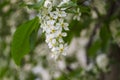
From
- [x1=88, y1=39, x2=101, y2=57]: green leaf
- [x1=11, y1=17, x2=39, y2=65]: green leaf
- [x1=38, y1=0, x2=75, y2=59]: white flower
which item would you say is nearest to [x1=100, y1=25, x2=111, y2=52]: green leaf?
[x1=88, y1=39, x2=101, y2=57]: green leaf

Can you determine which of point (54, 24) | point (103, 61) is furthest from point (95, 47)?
point (54, 24)

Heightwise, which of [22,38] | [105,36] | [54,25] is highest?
[54,25]

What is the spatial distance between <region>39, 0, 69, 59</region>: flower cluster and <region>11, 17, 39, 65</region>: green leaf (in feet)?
0.29

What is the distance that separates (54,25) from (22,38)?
0.74 feet

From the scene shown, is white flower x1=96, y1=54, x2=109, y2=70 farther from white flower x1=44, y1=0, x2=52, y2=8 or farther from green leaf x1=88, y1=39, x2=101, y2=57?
white flower x1=44, y1=0, x2=52, y2=8

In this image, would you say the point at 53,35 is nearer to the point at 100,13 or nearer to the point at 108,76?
the point at 100,13

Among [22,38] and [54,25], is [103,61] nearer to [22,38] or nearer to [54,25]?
[22,38]

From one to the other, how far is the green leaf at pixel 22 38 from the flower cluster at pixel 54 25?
87 millimetres

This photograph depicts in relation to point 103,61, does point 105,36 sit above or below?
above

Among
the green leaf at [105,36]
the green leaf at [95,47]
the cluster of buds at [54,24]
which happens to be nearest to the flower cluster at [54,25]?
the cluster of buds at [54,24]

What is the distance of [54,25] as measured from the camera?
0.87 metres

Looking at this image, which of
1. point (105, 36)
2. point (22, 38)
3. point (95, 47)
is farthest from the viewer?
point (95, 47)

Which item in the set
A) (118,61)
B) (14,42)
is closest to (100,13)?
(118,61)

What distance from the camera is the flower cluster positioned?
847 millimetres
